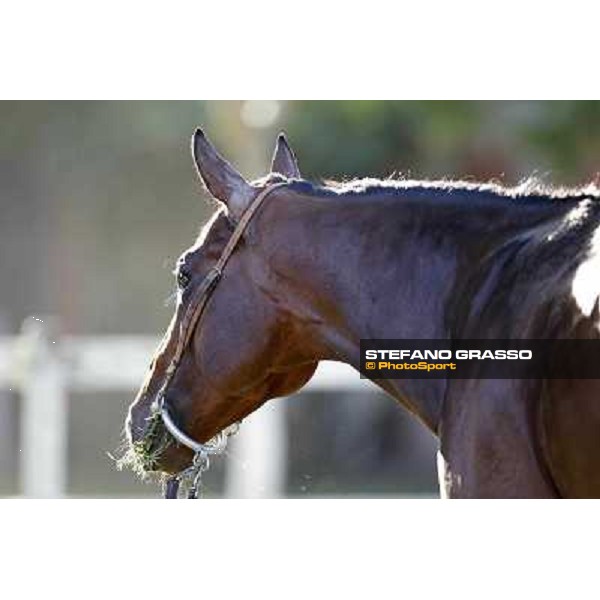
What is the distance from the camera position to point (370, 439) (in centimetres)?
1429

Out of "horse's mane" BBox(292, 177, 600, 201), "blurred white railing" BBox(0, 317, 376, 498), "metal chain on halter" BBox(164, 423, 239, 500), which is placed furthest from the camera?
"blurred white railing" BBox(0, 317, 376, 498)

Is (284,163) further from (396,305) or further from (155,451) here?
(155,451)

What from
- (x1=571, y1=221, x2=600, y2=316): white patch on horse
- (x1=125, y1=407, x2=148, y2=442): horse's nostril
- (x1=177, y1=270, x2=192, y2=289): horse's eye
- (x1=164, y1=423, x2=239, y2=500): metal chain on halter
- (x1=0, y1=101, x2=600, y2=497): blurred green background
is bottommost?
(x1=164, y1=423, x2=239, y2=500): metal chain on halter

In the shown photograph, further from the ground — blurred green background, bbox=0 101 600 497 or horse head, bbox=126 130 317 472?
blurred green background, bbox=0 101 600 497

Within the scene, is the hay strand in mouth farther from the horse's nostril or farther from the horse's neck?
the horse's neck

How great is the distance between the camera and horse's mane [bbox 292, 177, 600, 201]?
4.01m

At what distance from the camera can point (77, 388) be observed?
10664 mm

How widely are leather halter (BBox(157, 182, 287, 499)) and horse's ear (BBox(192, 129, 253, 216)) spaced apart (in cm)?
4

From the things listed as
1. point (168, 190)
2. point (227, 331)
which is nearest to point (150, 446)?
point (227, 331)

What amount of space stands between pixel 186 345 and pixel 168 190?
1130cm

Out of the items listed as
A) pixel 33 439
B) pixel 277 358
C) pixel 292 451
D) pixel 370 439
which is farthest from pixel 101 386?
pixel 277 358

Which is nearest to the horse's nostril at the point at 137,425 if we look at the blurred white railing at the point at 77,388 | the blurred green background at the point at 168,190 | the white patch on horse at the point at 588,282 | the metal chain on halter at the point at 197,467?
the metal chain on halter at the point at 197,467

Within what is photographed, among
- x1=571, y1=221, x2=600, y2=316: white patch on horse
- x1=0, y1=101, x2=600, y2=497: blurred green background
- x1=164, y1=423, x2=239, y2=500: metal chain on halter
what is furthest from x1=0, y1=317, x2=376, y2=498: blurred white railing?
x1=571, y1=221, x2=600, y2=316: white patch on horse

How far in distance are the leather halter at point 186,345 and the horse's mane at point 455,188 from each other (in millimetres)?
140
